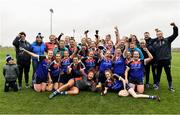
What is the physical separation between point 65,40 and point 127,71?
3.67m

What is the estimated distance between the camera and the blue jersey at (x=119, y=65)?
552 inches

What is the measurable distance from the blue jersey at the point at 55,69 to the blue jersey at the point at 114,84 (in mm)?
2210

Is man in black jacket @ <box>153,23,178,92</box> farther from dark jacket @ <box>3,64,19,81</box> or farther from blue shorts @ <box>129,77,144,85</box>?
dark jacket @ <box>3,64,19,81</box>

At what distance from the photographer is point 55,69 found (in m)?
14.3

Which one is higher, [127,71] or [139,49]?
[139,49]

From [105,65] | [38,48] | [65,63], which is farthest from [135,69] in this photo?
[38,48]

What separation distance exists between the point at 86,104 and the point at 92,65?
2493mm

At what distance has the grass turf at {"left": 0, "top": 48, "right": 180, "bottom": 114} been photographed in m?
11.9

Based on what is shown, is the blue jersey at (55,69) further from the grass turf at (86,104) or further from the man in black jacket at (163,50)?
the man in black jacket at (163,50)

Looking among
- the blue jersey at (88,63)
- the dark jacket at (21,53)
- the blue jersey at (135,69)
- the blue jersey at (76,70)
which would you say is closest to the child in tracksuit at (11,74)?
the dark jacket at (21,53)

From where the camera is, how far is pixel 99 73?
14305 millimetres

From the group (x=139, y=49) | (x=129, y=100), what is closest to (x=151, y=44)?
(x=139, y=49)

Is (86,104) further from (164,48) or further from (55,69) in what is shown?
(164,48)

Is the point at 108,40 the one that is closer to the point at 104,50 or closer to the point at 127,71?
the point at 104,50
